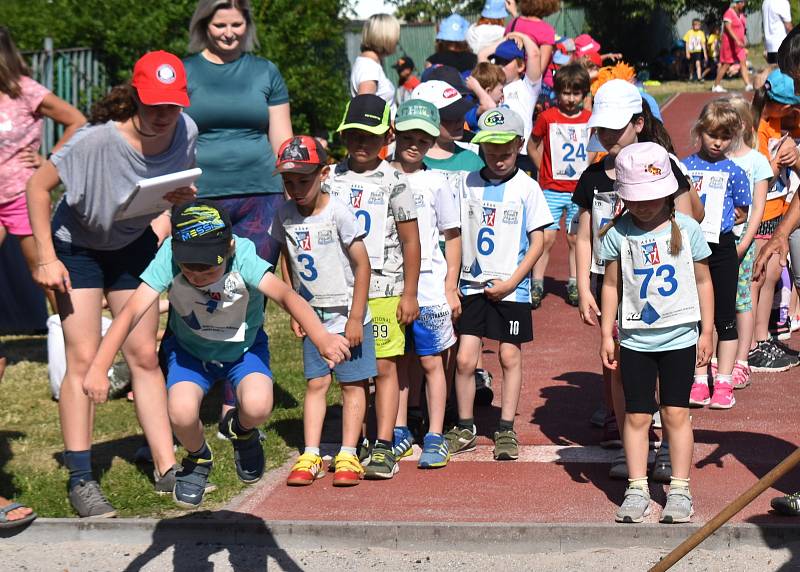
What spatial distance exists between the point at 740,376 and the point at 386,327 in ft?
8.69

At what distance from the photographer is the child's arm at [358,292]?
628 cm

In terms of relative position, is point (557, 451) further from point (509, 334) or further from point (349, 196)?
point (349, 196)

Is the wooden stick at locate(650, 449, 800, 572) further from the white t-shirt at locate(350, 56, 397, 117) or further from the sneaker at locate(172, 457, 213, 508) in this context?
the white t-shirt at locate(350, 56, 397, 117)

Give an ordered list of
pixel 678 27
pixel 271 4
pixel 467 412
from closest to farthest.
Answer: pixel 467 412
pixel 271 4
pixel 678 27

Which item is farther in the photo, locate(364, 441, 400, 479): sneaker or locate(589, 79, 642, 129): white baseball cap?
locate(364, 441, 400, 479): sneaker

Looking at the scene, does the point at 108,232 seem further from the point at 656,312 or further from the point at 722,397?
the point at 722,397

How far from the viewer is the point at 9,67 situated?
6559 millimetres

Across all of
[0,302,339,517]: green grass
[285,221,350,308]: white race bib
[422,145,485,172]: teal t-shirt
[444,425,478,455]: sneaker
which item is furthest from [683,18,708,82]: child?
[285,221,350,308]: white race bib

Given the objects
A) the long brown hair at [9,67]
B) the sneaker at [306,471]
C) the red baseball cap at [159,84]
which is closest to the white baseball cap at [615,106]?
the red baseball cap at [159,84]

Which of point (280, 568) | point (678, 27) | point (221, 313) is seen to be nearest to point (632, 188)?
point (221, 313)

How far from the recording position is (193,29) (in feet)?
22.6

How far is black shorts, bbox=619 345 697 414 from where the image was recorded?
5848 millimetres

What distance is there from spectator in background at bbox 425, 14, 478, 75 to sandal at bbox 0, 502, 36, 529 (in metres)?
6.52

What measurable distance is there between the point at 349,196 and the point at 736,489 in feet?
8.24
